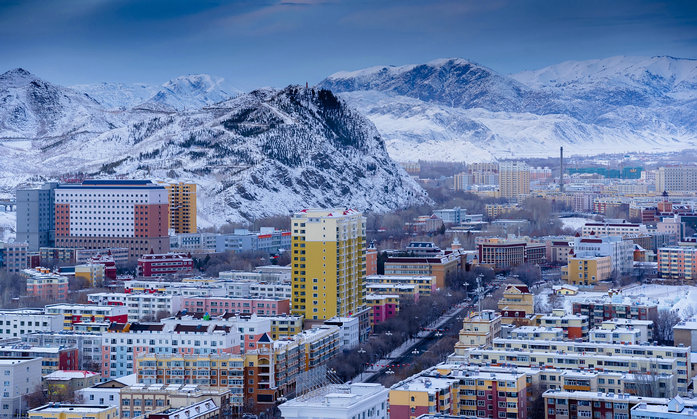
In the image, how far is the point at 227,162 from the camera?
62.0 metres

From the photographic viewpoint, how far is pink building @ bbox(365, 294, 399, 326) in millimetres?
29703

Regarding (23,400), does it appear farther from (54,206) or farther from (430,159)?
(430,159)

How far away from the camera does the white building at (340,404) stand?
15359 mm

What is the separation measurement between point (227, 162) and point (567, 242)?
20.8 m

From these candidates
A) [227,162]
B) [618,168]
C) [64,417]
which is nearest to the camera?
[64,417]

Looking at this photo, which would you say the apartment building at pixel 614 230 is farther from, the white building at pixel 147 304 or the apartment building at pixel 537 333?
the apartment building at pixel 537 333

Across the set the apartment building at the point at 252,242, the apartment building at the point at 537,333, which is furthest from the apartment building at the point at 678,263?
the apartment building at the point at 537,333

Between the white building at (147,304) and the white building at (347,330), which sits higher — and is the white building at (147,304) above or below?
above

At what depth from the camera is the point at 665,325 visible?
26.6 m

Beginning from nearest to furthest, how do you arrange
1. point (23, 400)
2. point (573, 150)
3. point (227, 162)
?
point (23, 400) → point (227, 162) → point (573, 150)

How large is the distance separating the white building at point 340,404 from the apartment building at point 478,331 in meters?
6.58

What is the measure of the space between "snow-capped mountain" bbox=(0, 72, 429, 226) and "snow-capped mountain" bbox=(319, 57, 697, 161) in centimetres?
3759

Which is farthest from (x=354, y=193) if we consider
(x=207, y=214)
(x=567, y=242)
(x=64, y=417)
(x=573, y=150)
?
(x=573, y=150)

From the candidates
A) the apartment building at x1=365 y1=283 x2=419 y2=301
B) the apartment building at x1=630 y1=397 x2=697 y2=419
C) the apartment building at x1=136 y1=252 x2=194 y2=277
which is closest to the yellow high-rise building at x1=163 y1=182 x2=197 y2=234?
the apartment building at x1=136 y1=252 x2=194 y2=277
